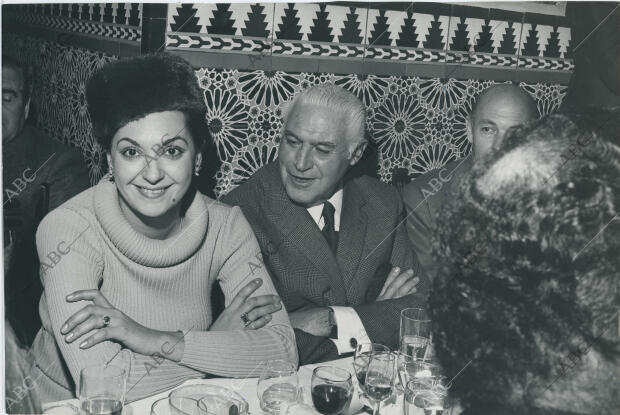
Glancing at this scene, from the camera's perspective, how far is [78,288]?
136cm

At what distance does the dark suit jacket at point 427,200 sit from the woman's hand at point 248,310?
1.33 feet

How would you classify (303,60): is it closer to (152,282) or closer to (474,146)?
(474,146)

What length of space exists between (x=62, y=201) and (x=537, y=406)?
3.97 ft

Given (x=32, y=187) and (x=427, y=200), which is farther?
(x=427, y=200)

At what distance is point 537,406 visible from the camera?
4.50 feet

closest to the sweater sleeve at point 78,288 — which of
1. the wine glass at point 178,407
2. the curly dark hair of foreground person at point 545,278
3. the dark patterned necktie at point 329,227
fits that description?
the wine glass at point 178,407

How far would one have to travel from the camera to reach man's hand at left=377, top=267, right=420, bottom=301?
5.42 ft

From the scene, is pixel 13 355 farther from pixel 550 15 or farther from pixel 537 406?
pixel 550 15

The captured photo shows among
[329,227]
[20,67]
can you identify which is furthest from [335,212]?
[20,67]

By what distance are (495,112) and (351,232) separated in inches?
20.1

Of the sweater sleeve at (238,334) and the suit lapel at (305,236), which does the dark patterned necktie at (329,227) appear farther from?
the sweater sleeve at (238,334)

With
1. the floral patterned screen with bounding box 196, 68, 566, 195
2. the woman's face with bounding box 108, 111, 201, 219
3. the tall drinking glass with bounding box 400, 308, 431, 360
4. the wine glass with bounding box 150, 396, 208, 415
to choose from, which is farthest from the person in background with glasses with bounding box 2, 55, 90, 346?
the tall drinking glass with bounding box 400, 308, 431, 360

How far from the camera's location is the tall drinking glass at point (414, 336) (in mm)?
1388

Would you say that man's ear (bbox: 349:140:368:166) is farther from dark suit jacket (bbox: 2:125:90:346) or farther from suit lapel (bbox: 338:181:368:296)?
dark suit jacket (bbox: 2:125:90:346)
